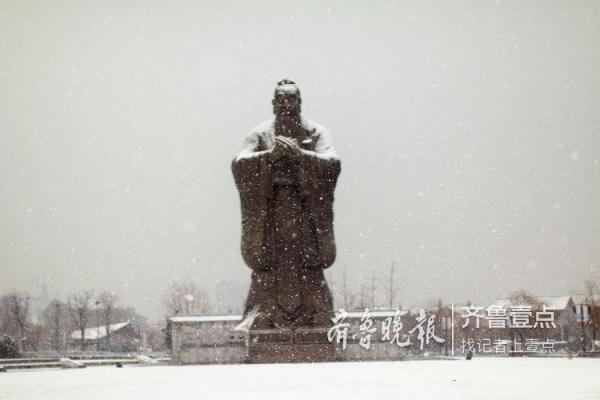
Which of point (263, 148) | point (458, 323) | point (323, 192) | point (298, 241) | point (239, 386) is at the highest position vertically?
point (263, 148)

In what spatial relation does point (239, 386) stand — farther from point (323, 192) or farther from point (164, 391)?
point (323, 192)

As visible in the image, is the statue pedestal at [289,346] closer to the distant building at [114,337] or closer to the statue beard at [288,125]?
the statue beard at [288,125]

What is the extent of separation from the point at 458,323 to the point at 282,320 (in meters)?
27.7

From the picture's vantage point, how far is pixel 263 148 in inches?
594

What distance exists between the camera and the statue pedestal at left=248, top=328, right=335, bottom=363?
13531mm

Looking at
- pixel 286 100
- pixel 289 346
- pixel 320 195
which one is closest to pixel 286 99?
pixel 286 100

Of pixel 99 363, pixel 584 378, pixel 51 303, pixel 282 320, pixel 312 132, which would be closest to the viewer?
pixel 584 378

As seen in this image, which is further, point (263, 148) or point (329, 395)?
point (263, 148)

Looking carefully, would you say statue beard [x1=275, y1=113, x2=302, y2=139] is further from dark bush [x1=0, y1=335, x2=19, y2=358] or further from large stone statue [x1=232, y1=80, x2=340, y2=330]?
dark bush [x1=0, y1=335, x2=19, y2=358]

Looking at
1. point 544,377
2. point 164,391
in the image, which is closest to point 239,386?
point 164,391

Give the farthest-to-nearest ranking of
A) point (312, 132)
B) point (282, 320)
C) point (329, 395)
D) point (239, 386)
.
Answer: point (312, 132) → point (282, 320) → point (239, 386) → point (329, 395)

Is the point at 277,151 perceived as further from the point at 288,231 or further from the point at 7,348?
the point at 7,348

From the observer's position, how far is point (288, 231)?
1458 centimetres

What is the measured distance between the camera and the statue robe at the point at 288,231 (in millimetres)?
14297
